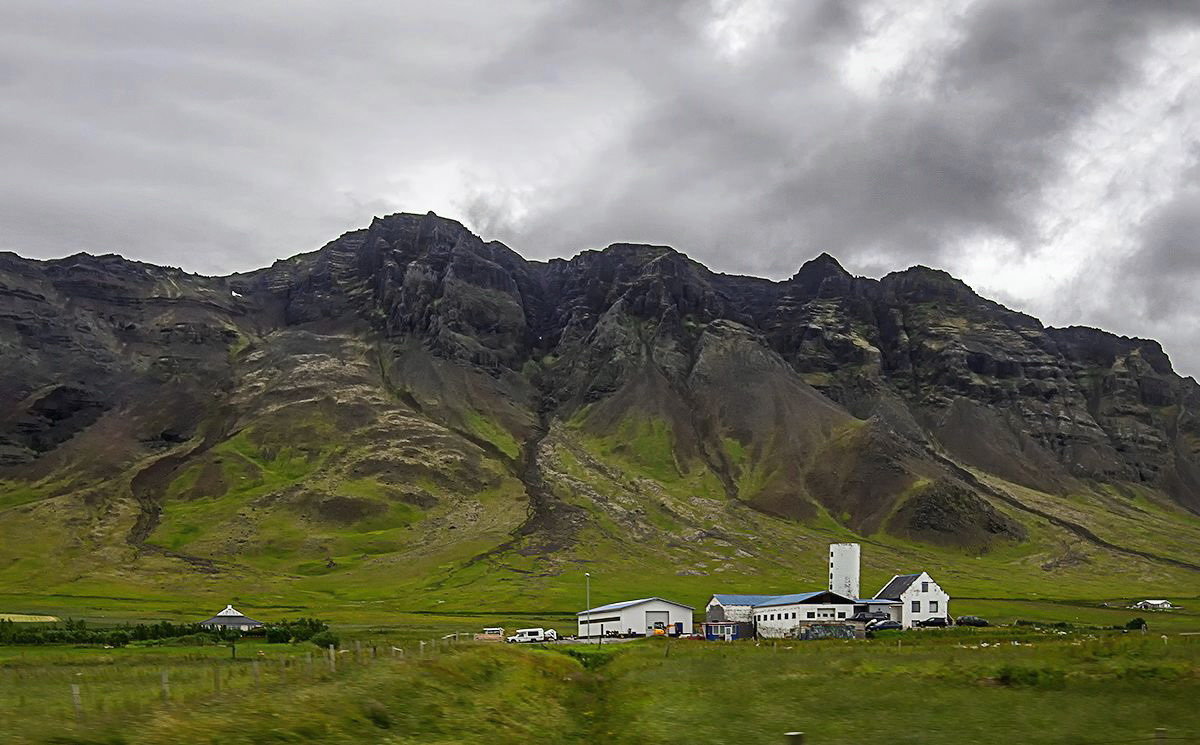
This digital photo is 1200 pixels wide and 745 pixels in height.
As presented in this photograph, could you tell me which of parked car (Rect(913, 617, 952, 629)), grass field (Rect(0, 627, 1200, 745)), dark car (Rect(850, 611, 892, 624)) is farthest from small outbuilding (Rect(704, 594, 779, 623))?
grass field (Rect(0, 627, 1200, 745))

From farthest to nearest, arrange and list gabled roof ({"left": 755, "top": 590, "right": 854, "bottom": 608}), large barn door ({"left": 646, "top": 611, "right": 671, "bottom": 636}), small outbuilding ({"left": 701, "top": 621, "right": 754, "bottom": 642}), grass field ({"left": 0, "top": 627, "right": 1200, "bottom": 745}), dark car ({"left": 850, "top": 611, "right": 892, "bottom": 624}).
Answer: dark car ({"left": 850, "top": 611, "right": 892, "bottom": 624})
large barn door ({"left": 646, "top": 611, "right": 671, "bottom": 636})
gabled roof ({"left": 755, "top": 590, "right": 854, "bottom": 608})
small outbuilding ({"left": 701, "top": 621, "right": 754, "bottom": 642})
grass field ({"left": 0, "top": 627, "right": 1200, "bottom": 745})

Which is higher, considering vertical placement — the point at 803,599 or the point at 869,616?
the point at 803,599

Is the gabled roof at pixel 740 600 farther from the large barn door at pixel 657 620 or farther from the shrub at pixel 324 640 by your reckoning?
the shrub at pixel 324 640

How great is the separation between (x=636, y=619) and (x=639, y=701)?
74584 mm

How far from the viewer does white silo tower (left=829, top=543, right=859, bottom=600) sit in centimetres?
14075

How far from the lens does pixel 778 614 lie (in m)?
111

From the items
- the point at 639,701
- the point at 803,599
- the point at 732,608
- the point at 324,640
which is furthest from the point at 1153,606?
the point at 639,701

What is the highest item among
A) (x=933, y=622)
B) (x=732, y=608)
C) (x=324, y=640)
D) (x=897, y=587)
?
(x=324, y=640)

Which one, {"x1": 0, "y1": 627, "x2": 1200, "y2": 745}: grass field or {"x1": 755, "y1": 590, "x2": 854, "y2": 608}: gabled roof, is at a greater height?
{"x1": 0, "y1": 627, "x2": 1200, "y2": 745}: grass field

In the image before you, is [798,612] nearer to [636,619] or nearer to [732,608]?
[732,608]

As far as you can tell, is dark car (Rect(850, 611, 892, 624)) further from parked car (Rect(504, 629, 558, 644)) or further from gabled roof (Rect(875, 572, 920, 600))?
parked car (Rect(504, 629, 558, 644))

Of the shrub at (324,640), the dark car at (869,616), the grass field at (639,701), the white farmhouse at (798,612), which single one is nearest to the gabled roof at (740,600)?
the white farmhouse at (798,612)

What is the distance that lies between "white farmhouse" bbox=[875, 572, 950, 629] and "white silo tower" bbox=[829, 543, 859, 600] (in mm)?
19403

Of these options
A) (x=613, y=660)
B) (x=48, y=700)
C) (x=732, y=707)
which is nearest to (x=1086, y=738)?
(x=732, y=707)
